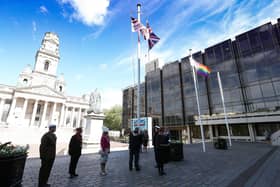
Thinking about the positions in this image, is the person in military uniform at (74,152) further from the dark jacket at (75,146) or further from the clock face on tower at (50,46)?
the clock face on tower at (50,46)

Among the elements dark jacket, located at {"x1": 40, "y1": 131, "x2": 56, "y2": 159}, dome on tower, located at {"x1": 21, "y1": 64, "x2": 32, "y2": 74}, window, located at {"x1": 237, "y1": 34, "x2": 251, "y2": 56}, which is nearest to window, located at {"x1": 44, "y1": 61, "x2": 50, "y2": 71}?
dome on tower, located at {"x1": 21, "y1": 64, "x2": 32, "y2": 74}

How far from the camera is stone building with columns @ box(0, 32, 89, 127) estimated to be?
37.8 metres

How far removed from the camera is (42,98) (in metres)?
40.8

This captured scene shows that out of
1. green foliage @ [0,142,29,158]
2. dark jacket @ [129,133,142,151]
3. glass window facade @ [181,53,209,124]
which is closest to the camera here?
green foliage @ [0,142,29,158]

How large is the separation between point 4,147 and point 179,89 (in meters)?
32.9

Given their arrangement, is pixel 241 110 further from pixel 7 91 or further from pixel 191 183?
pixel 7 91

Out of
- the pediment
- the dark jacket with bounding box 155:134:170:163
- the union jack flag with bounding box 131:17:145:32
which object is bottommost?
the dark jacket with bounding box 155:134:170:163

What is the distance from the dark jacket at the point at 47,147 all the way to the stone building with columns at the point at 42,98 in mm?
33247

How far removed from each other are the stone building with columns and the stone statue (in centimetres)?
2665

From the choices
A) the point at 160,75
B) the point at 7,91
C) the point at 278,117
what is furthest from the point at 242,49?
the point at 7,91

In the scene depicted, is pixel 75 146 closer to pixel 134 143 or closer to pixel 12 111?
pixel 134 143

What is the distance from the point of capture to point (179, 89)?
1309 inches

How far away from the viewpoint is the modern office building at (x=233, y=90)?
21.8 metres

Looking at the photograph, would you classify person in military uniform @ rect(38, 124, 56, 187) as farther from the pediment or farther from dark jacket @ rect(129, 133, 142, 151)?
the pediment
